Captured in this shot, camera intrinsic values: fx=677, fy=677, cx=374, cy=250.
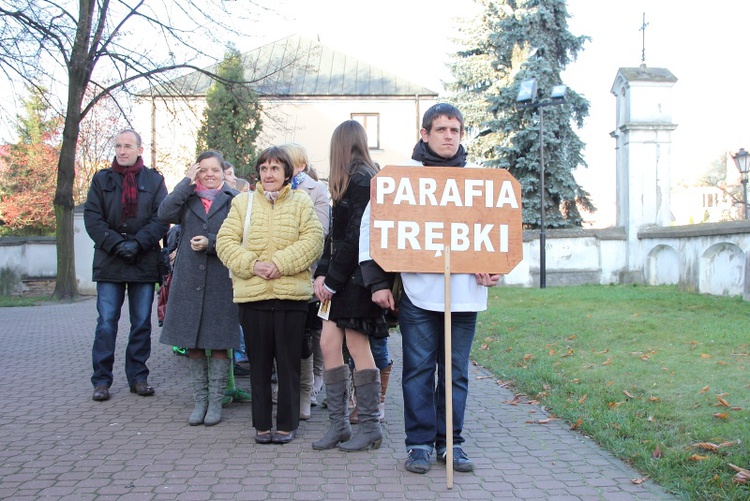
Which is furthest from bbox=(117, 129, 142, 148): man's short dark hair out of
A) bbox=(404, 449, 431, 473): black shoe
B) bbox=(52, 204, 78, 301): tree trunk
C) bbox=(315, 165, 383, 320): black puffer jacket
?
bbox=(52, 204, 78, 301): tree trunk

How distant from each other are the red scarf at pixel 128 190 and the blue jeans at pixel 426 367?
299 cm

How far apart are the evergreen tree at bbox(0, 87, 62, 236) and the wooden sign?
36226 mm

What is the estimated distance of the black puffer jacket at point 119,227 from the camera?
5805mm

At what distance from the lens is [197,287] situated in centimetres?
525

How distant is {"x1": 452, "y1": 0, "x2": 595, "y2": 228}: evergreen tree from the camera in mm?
25953

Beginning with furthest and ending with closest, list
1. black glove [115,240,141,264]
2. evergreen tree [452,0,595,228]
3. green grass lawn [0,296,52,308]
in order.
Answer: evergreen tree [452,0,595,228], green grass lawn [0,296,52,308], black glove [115,240,141,264]

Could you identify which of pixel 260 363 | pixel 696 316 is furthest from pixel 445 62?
pixel 260 363

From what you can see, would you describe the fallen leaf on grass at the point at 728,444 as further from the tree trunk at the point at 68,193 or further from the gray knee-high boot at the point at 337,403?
the tree trunk at the point at 68,193

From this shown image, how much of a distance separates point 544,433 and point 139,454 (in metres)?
2.78

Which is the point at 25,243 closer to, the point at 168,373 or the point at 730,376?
the point at 168,373

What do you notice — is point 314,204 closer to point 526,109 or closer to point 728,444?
point 728,444

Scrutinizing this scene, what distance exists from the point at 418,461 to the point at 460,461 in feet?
0.84

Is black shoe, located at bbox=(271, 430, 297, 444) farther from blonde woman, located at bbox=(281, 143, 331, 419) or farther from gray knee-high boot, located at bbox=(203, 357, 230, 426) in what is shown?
gray knee-high boot, located at bbox=(203, 357, 230, 426)

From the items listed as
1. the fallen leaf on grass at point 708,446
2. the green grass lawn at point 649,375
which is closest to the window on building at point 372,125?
the green grass lawn at point 649,375
